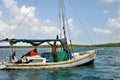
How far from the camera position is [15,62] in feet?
123

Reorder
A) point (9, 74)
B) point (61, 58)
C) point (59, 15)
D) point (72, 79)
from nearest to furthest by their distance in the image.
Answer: point (72, 79) → point (9, 74) → point (61, 58) → point (59, 15)

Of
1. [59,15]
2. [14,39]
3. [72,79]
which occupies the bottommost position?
[72,79]

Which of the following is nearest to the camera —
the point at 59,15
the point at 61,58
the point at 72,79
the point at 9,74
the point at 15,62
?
the point at 72,79

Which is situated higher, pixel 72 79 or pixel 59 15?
pixel 59 15

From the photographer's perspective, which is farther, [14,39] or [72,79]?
[14,39]

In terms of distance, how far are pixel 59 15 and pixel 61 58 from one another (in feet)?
23.3

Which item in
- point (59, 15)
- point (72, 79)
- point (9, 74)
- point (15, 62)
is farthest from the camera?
point (59, 15)

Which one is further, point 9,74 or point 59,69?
point 59,69

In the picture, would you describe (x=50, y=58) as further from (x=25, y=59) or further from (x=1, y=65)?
(x=1, y=65)

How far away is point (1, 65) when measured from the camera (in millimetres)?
37156

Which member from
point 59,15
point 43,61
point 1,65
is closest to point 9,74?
point 1,65

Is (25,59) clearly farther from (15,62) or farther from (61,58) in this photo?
(61,58)

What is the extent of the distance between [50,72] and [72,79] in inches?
221

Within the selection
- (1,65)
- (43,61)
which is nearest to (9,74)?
(1,65)
